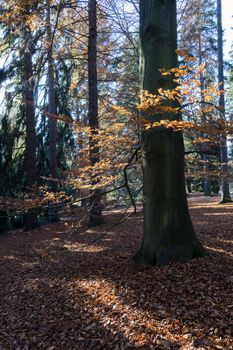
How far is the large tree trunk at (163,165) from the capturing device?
4793 mm

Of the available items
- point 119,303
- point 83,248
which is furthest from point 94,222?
point 119,303

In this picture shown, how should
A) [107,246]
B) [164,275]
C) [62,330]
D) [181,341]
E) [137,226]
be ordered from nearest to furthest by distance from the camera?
[181,341], [62,330], [164,275], [107,246], [137,226]

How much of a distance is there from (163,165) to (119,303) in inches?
81.5

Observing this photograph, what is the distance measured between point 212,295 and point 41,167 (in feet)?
39.6

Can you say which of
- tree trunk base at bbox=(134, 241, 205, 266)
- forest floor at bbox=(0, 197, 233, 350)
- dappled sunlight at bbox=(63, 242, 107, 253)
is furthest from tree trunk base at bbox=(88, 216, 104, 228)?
tree trunk base at bbox=(134, 241, 205, 266)

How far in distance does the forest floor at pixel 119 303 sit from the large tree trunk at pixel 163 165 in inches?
13.2

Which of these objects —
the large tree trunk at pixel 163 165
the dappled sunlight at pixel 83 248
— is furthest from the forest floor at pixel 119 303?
the dappled sunlight at pixel 83 248

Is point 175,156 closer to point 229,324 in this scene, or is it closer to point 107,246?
point 229,324

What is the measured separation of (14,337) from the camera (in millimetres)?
3852

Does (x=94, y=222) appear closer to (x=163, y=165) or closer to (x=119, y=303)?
(x=163, y=165)

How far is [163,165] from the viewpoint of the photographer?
15.8 ft

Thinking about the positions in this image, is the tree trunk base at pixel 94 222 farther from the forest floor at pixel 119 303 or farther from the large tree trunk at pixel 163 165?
the large tree trunk at pixel 163 165

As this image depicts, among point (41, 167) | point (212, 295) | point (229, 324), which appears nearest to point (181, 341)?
point (229, 324)

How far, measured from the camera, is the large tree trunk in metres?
4.79
